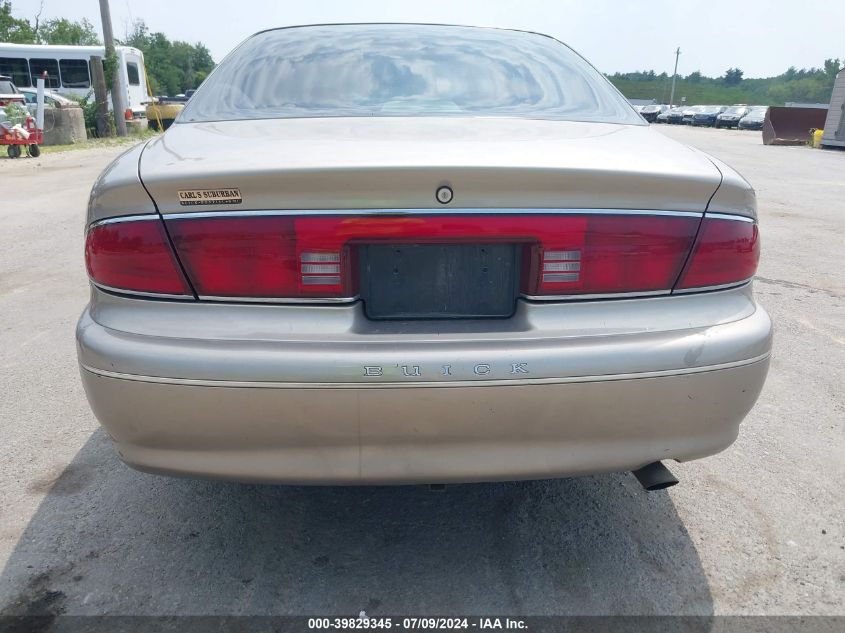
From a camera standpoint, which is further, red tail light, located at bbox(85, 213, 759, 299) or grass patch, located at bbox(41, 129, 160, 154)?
grass patch, located at bbox(41, 129, 160, 154)

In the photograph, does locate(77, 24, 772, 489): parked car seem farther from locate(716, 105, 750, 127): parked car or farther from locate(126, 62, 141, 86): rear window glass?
locate(716, 105, 750, 127): parked car

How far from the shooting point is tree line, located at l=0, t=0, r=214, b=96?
158 feet

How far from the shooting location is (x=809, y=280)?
18.1 feet

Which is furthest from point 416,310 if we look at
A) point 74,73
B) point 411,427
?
point 74,73

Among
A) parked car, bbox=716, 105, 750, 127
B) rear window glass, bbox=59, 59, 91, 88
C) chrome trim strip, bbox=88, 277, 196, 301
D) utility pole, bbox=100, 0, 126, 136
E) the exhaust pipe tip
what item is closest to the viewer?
chrome trim strip, bbox=88, 277, 196, 301

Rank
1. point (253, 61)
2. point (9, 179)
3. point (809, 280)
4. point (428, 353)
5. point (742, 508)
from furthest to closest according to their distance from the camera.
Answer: point (9, 179) → point (809, 280) → point (253, 61) → point (742, 508) → point (428, 353)

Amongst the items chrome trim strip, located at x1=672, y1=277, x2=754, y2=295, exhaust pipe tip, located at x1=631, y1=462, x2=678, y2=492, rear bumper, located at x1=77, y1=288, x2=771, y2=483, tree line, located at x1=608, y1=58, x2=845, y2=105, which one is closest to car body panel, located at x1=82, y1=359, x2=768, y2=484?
rear bumper, located at x1=77, y1=288, x2=771, y2=483

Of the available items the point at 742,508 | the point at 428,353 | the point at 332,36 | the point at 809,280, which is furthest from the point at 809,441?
the point at 809,280

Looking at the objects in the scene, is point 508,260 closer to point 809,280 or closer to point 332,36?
point 332,36

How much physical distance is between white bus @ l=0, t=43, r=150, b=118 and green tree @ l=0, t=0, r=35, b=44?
28.0 meters

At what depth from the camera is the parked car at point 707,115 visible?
4625cm

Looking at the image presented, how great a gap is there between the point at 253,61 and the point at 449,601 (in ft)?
7.24

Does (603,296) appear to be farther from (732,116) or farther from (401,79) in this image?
(732,116)

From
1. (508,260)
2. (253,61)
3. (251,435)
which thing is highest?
(253,61)
